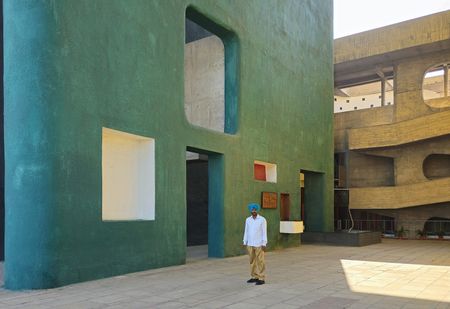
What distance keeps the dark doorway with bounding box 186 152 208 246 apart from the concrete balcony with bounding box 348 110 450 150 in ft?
30.4

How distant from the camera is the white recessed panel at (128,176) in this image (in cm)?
1055

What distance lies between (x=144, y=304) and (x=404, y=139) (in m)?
18.9

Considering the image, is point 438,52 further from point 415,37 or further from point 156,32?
point 156,32

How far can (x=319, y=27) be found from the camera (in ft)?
67.6

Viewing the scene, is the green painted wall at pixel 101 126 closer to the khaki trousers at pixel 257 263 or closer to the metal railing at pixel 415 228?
the khaki trousers at pixel 257 263

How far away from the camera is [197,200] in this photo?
64.7 ft

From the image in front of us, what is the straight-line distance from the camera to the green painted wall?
28.3 feet

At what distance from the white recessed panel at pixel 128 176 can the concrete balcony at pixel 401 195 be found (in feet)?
52.1

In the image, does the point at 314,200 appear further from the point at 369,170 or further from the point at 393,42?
Result: the point at 393,42

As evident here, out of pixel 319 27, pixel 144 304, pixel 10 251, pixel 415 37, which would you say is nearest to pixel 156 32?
pixel 10 251

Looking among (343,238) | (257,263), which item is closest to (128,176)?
(257,263)

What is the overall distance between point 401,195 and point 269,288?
1632cm

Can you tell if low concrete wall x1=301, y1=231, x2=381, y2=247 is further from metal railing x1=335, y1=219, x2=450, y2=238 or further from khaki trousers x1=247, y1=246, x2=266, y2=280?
khaki trousers x1=247, y1=246, x2=266, y2=280

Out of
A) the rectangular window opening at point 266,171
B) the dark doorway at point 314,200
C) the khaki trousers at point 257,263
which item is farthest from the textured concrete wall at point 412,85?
the khaki trousers at point 257,263
